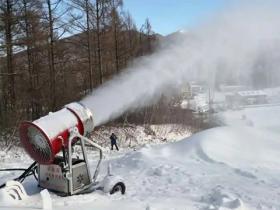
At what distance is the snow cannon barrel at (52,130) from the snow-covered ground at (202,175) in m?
0.88

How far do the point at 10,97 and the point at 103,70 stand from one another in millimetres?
8908

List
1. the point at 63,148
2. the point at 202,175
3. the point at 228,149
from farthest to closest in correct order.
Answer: the point at 228,149 < the point at 202,175 < the point at 63,148

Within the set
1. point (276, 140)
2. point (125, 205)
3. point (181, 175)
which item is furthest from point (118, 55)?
point (125, 205)

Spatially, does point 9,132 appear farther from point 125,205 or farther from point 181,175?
point 125,205

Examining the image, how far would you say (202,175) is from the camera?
35.2 feet

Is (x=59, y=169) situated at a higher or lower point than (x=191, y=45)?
lower

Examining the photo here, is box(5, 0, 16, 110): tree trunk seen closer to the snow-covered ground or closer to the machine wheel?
the snow-covered ground

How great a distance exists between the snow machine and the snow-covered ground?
274 millimetres

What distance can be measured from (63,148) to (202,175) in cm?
396

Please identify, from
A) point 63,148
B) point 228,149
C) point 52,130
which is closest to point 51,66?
point 228,149

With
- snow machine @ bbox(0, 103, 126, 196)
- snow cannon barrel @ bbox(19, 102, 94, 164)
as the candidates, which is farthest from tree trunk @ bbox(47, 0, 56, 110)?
snow cannon barrel @ bbox(19, 102, 94, 164)

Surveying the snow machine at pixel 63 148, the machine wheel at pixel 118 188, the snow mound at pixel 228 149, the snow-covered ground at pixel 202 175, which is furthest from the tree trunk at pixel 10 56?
the machine wheel at pixel 118 188

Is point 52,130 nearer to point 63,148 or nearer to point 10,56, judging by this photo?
point 63,148

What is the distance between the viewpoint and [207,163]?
1201 centimetres
